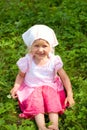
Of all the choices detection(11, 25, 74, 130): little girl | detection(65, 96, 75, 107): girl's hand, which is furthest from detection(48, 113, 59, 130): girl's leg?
detection(65, 96, 75, 107): girl's hand

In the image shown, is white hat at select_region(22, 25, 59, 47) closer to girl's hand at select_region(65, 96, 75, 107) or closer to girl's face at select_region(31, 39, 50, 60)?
girl's face at select_region(31, 39, 50, 60)

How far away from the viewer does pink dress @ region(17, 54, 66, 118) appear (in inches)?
191

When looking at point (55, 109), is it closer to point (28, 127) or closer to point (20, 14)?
point (28, 127)

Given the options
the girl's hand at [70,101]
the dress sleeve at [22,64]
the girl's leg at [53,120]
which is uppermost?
the dress sleeve at [22,64]

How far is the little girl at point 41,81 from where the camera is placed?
4.84 metres

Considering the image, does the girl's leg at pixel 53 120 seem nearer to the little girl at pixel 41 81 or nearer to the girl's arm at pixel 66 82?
the little girl at pixel 41 81

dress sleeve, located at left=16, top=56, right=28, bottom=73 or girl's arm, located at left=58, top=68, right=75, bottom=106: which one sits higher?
dress sleeve, located at left=16, top=56, right=28, bottom=73

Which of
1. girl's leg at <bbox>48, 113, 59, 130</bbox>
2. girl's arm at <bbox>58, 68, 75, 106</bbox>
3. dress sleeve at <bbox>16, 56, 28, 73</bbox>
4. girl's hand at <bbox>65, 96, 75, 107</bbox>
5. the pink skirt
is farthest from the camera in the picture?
dress sleeve at <bbox>16, 56, 28, 73</bbox>

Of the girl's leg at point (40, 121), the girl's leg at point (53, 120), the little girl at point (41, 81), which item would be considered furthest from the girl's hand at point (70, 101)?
the girl's leg at point (40, 121)

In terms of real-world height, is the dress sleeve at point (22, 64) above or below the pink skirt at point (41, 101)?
above

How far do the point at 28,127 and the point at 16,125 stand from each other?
330 mm

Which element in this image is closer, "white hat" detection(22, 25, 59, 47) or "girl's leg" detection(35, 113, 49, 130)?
"girl's leg" detection(35, 113, 49, 130)

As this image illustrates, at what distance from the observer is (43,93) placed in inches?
196

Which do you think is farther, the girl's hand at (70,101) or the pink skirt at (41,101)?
the girl's hand at (70,101)
